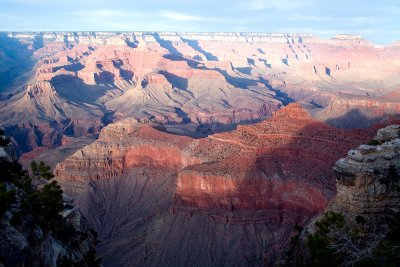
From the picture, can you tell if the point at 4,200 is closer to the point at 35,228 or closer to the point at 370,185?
the point at 35,228

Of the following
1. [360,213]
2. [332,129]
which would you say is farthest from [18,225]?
[332,129]

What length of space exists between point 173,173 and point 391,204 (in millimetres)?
43656

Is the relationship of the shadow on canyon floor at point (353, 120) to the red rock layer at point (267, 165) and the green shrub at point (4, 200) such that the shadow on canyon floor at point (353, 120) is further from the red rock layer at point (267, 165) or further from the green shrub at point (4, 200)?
the green shrub at point (4, 200)

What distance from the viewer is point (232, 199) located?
5331 centimetres

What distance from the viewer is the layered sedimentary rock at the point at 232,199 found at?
49.6 meters

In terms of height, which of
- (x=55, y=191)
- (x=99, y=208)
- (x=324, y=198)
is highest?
(x=55, y=191)

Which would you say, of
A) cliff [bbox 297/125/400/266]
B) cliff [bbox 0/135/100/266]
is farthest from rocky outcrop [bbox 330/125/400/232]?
cliff [bbox 0/135/100/266]

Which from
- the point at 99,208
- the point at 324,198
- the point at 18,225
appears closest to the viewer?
the point at 18,225

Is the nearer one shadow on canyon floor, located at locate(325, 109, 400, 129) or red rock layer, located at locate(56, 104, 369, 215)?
red rock layer, located at locate(56, 104, 369, 215)

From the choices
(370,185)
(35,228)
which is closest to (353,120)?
(370,185)

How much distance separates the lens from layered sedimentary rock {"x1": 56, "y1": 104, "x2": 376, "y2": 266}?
49594 millimetres

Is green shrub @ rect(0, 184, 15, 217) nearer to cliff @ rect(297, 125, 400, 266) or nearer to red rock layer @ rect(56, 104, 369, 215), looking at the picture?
cliff @ rect(297, 125, 400, 266)

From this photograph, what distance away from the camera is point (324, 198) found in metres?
45.9

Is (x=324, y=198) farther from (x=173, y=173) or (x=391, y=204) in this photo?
(x=173, y=173)
